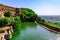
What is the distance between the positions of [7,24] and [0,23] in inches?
33.2

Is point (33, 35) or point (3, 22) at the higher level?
point (3, 22)

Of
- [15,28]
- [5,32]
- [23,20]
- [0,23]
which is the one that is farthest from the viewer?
[23,20]

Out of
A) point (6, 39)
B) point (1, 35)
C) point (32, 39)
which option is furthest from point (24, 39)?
point (1, 35)

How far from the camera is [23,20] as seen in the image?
38.2m

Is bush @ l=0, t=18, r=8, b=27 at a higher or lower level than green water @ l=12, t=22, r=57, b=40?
higher

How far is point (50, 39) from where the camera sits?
52.4 feet

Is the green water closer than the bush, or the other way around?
the green water

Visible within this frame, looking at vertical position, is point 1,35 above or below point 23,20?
above

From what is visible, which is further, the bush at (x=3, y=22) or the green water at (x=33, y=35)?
the bush at (x=3, y=22)

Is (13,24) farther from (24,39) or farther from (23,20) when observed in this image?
(23,20)

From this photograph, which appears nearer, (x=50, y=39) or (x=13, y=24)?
(x=50, y=39)

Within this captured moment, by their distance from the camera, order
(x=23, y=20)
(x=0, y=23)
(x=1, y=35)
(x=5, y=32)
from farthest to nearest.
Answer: (x=23, y=20)
(x=0, y=23)
(x=5, y=32)
(x=1, y=35)

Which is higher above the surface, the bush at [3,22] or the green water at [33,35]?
the bush at [3,22]

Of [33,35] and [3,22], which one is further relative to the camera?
[3,22]
